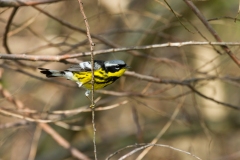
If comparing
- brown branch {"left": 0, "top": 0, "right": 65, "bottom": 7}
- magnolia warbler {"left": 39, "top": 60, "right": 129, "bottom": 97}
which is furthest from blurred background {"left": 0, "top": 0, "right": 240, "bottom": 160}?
brown branch {"left": 0, "top": 0, "right": 65, "bottom": 7}

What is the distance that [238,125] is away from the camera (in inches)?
245

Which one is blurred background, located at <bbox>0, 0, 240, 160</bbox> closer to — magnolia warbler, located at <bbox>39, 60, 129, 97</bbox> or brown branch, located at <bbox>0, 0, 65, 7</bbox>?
magnolia warbler, located at <bbox>39, 60, 129, 97</bbox>

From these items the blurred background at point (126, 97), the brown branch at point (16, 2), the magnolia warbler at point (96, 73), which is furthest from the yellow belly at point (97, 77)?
the blurred background at point (126, 97)

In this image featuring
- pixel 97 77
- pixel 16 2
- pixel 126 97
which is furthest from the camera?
pixel 126 97

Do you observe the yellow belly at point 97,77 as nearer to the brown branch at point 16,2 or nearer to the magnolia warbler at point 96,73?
the magnolia warbler at point 96,73

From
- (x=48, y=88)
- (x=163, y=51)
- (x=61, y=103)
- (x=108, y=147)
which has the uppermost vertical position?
(x=163, y=51)

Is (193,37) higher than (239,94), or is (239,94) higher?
(193,37)

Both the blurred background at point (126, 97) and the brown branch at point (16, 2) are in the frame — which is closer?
the brown branch at point (16, 2)

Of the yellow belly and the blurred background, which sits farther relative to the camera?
the blurred background

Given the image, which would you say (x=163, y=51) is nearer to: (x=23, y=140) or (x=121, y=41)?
(x=121, y=41)

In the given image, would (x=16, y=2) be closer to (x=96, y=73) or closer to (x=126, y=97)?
(x=96, y=73)

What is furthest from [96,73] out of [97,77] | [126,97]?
[126,97]

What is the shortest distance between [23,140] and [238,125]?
10.4ft

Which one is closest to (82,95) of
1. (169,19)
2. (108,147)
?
(108,147)
